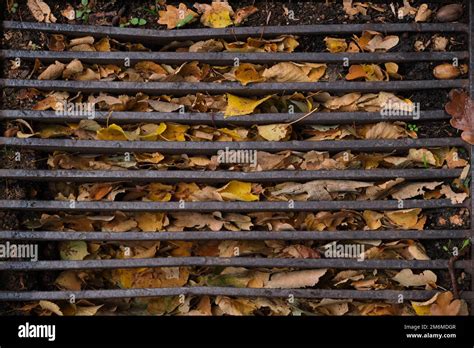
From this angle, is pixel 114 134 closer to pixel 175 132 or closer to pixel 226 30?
pixel 175 132

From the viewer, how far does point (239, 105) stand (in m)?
3.57

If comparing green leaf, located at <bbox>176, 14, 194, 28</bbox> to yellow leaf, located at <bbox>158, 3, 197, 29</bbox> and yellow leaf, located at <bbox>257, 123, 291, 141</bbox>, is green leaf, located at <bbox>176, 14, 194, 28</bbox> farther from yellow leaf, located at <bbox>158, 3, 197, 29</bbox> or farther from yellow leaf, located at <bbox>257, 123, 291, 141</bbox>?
yellow leaf, located at <bbox>257, 123, 291, 141</bbox>

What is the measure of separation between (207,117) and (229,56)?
35cm

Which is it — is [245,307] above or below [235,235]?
below

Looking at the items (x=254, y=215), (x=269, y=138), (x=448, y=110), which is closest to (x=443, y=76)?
(x=448, y=110)

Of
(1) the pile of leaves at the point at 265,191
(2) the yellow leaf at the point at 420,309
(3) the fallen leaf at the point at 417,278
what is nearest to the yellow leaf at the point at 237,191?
(1) the pile of leaves at the point at 265,191

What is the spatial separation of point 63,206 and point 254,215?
102 centimetres

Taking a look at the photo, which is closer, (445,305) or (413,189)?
(445,305)

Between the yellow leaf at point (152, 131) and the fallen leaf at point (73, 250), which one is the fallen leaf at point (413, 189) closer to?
the yellow leaf at point (152, 131)

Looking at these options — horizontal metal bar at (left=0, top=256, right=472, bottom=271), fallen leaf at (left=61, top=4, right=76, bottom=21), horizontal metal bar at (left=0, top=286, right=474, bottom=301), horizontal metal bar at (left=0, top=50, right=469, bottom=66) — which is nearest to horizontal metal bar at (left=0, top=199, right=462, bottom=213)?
horizontal metal bar at (left=0, top=256, right=472, bottom=271)

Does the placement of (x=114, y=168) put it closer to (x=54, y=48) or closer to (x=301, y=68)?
(x=54, y=48)

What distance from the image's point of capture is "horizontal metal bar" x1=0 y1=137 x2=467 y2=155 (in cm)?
351

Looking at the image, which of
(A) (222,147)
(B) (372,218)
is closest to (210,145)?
(A) (222,147)

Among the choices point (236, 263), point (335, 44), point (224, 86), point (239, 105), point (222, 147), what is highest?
point (335, 44)
